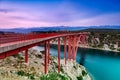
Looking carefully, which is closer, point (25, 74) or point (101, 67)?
point (25, 74)

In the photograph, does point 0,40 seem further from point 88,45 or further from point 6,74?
point 88,45

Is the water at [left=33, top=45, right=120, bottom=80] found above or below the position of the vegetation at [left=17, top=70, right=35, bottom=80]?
below

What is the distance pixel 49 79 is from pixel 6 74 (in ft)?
23.7

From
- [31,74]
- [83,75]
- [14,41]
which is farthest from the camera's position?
[83,75]

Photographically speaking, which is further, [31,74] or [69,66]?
[69,66]

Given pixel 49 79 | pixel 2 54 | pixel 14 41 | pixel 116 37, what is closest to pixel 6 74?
pixel 49 79

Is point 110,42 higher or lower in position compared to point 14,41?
lower

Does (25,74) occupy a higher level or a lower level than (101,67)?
higher

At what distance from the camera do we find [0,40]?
15.3 metres

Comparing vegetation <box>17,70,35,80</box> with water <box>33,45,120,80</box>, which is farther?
water <box>33,45,120,80</box>

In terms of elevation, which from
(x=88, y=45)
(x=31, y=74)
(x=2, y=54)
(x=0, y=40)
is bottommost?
(x=88, y=45)

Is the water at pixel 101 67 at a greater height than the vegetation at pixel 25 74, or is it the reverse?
the vegetation at pixel 25 74

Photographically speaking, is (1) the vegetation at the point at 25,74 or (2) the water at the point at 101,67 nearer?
(1) the vegetation at the point at 25,74

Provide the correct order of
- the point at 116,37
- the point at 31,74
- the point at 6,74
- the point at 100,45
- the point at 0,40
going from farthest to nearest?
the point at 116,37 < the point at 100,45 < the point at 31,74 < the point at 6,74 < the point at 0,40
